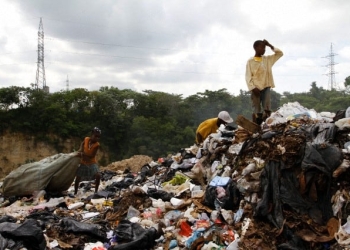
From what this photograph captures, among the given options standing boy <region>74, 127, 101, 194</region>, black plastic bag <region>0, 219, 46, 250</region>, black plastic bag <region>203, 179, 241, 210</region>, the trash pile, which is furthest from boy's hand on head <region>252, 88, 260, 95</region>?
black plastic bag <region>0, 219, 46, 250</region>

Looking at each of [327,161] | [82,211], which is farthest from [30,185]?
[327,161]

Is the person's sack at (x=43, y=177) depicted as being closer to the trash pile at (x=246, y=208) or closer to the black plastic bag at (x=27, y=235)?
the trash pile at (x=246, y=208)

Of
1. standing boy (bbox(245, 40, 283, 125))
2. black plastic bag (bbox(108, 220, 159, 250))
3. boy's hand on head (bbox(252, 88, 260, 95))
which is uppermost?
standing boy (bbox(245, 40, 283, 125))

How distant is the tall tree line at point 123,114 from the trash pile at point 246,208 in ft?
59.6

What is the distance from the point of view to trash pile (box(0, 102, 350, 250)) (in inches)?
143

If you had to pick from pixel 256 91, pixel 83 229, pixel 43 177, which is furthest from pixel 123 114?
pixel 83 229

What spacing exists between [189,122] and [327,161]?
22893 millimetres

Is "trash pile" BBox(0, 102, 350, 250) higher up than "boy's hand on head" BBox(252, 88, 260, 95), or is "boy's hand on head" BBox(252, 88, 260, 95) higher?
"boy's hand on head" BBox(252, 88, 260, 95)

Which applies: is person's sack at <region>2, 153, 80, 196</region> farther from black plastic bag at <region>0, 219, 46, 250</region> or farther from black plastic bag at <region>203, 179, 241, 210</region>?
black plastic bag at <region>203, 179, 241, 210</region>

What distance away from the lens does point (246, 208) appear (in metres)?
4.11

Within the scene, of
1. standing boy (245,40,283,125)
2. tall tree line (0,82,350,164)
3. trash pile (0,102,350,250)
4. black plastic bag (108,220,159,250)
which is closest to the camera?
trash pile (0,102,350,250)

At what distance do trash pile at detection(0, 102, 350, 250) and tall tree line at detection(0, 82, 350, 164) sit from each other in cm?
1817

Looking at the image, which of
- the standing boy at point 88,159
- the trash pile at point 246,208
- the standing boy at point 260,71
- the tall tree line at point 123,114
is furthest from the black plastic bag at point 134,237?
the tall tree line at point 123,114

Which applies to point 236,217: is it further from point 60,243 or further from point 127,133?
point 127,133
